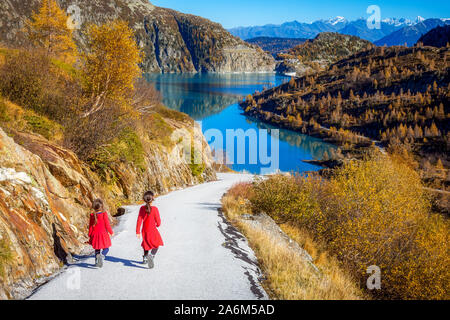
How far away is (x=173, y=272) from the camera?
22.3 feet

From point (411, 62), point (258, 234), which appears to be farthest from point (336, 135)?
point (258, 234)

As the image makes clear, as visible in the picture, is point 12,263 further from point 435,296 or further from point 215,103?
point 215,103

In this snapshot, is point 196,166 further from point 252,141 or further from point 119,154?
point 252,141

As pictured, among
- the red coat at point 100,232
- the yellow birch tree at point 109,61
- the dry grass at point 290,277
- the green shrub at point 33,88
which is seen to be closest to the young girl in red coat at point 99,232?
the red coat at point 100,232

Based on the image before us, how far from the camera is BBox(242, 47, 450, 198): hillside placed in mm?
109562

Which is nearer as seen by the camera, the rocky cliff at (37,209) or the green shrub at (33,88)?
the rocky cliff at (37,209)

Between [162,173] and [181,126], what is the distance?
10561 mm

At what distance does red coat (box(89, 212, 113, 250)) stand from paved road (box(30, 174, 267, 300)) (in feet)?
1.60

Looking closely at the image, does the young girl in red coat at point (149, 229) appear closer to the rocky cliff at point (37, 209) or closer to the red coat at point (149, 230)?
the red coat at point (149, 230)

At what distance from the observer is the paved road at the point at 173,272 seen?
5.77m

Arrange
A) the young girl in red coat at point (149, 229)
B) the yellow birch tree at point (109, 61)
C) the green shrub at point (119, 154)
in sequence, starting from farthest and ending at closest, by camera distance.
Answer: the yellow birch tree at point (109, 61)
the green shrub at point (119, 154)
the young girl in red coat at point (149, 229)

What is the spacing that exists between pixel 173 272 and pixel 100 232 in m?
1.92

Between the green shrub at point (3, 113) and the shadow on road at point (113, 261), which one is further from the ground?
the green shrub at point (3, 113)

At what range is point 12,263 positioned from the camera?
5.54 meters
